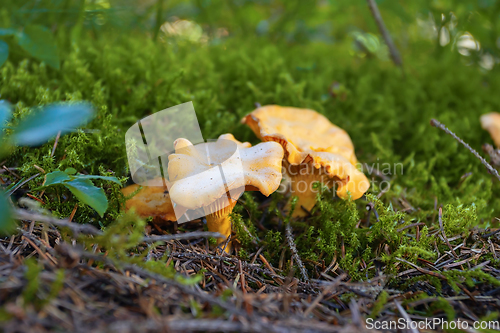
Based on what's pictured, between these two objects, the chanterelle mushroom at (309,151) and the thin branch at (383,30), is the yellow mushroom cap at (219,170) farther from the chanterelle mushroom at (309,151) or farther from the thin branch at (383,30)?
the thin branch at (383,30)

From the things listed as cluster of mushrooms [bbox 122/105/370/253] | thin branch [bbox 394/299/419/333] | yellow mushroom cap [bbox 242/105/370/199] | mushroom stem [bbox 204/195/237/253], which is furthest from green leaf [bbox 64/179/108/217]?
thin branch [bbox 394/299/419/333]

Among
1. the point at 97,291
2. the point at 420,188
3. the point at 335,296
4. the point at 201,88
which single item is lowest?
the point at 420,188

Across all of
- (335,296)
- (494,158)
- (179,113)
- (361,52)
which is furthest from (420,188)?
(361,52)

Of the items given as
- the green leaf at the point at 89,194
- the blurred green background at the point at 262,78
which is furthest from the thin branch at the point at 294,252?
the green leaf at the point at 89,194

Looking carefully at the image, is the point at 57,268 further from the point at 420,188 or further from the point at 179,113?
the point at 420,188

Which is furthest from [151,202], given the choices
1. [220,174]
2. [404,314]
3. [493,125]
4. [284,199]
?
[493,125]

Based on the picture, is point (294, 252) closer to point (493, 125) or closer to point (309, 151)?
point (309, 151)
